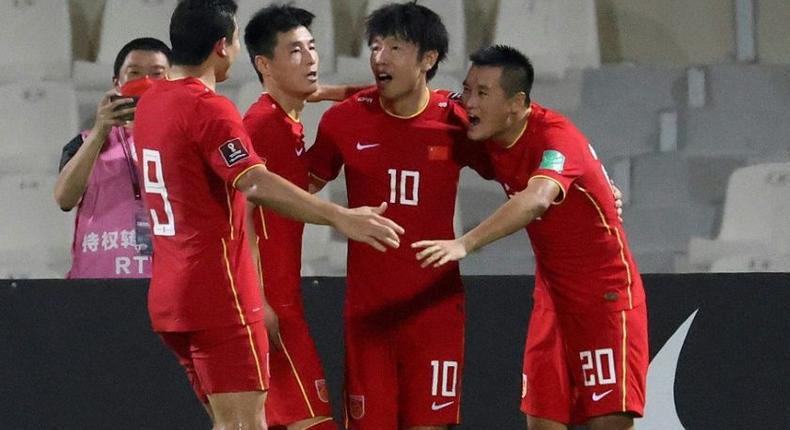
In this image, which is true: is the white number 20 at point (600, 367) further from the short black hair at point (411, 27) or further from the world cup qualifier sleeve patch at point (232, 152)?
the world cup qualifier sleeve patch at point (232, 152)

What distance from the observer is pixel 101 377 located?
5098 mm

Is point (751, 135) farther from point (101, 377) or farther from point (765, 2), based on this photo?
point (101, 377)

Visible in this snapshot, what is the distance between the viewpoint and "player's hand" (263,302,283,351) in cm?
424

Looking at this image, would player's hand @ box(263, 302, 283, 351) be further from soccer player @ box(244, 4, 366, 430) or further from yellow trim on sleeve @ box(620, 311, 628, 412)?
yellow trim on sleeve @ box(620, 311, 628, 412)

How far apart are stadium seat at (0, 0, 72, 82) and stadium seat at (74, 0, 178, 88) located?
12 cm

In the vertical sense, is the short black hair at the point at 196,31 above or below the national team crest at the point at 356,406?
above

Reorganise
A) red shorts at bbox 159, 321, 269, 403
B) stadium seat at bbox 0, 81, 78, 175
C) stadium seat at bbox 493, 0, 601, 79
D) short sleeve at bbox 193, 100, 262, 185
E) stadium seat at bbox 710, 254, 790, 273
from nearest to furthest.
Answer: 1. short sleeve at bbox 193, 100, 262, 185
2. red shorts at bbox 159, 321, 269, 403
3. stadium seat at bbox 710, 254, 790, 273
4. stadium seat at bbox 0, 81, 78, 175
5. stadium seat at bbox 493, 0, 601, 79

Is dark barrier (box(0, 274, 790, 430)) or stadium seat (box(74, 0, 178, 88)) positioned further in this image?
stadium seat (box(74, 0, 178, 88))

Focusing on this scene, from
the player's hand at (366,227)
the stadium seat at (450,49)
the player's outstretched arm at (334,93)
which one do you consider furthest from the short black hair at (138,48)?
the player's hand at (366,227)

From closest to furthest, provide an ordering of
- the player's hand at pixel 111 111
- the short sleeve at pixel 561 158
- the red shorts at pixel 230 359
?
the red shorts at pixel 230 359 < the short sleeve at pixel 561 158 < the player's hand at pixel 111 111

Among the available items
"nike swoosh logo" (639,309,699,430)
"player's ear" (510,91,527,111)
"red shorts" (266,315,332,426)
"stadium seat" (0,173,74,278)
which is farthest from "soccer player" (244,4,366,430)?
"stadium seat" (0,173,74,278)

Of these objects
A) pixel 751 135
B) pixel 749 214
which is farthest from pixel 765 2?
pixel 749 214

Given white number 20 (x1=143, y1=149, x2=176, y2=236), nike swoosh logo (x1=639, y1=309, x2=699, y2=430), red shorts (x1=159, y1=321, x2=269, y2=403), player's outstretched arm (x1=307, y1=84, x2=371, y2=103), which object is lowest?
nike swoosh logo (x1=639, y1=309, x2=699, y2=430)

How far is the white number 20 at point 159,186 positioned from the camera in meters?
3.79
